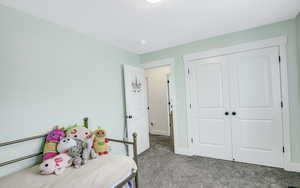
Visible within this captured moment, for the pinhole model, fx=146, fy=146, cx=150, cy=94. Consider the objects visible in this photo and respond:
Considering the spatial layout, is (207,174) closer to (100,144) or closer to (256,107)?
(256,107)

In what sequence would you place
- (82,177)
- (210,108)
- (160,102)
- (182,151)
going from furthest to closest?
1. (160,102)
2. (182,151)
3. (210,108)
4. (82,177)

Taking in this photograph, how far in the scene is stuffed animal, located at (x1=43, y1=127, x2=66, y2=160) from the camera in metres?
1.71

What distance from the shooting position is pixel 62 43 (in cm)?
209

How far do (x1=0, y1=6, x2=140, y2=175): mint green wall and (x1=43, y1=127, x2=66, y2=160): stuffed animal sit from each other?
13cm

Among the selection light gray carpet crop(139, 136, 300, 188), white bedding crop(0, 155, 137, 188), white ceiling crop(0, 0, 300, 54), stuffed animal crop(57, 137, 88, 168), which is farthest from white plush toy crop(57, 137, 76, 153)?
white ceiling crop(0, 0, 300, 54)

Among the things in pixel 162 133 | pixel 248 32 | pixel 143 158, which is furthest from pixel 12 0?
pixel 162 133

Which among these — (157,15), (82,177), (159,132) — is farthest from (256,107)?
(159,132)

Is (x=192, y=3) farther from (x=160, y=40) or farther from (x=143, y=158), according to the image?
(x=143, y=158)

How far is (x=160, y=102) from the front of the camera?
16.2 ft

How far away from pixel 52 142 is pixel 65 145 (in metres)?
0.17

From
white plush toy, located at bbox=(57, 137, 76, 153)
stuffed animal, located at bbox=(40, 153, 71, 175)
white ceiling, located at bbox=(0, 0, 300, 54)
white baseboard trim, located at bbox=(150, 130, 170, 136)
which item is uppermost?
white ceiling, located at bbox=(0, 0, 300, 54)

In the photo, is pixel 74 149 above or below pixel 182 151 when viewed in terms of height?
above

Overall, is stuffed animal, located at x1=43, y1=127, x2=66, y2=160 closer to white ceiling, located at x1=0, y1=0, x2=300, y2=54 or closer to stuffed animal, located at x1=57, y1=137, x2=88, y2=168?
stuffed animal, located at x1=57, y1=137, x2=88, y2=168

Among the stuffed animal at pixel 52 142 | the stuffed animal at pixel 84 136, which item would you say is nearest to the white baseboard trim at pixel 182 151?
the stuffed animal at pixel 84 136
